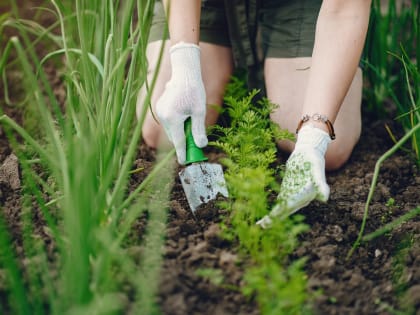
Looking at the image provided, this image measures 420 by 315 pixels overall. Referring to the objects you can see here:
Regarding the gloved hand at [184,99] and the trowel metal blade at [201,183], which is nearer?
the trowel metal blade at [201,183]

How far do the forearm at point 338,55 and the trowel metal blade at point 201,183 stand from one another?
36 centimetres

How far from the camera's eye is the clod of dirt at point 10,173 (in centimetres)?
171

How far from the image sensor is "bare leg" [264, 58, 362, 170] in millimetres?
1974

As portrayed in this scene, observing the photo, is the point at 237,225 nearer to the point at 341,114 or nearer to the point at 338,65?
the point at 338,65

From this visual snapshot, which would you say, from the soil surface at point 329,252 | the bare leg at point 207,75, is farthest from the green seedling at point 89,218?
the bare leg at point 207,75

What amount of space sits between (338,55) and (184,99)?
488 mm

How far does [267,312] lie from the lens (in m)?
1.12

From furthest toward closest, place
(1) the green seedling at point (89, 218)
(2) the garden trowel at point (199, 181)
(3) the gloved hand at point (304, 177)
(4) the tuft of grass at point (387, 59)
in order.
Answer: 1. (4) the tuft of grass at point (387, 59)
2. (2) the garden trowel at point (199, 181)
3. (3) the gloved hand at point (304, 177)
4. (1) the green seedling at point (89, 218)

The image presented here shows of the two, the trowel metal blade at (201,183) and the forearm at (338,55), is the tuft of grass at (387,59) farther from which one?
the trowel metal blade at (201,183)

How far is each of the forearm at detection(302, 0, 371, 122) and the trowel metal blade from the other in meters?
0.36

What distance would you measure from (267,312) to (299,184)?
435 millimetres

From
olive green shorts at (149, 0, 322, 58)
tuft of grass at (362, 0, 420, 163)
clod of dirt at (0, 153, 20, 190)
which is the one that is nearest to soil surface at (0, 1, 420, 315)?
clod of dirt at (0, 153, 20, 190)

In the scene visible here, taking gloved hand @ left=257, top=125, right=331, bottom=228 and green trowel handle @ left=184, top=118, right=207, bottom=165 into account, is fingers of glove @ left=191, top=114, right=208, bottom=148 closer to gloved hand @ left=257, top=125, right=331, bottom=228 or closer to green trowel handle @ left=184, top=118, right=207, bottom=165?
green trowel handle @ left=184, top=118, right=207, bottom=165

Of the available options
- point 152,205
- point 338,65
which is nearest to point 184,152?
point 152,205
